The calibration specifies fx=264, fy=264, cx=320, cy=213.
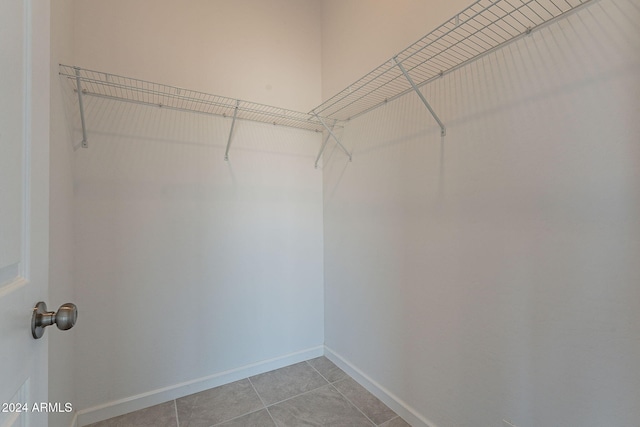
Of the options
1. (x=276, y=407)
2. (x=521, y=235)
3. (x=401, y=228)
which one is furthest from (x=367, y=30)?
(x=276, y=407)

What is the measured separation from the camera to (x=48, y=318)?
23.2 inches

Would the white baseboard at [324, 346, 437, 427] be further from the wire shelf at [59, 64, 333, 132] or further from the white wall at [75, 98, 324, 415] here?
the wire shelf at [59, 64, 333, 132]

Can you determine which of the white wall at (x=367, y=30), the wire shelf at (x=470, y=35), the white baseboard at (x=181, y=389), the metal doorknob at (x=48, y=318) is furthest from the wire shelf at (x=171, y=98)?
the white baseboard at (x=181, y=389)

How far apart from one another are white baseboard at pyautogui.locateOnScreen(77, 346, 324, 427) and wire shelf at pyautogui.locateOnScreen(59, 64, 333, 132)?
1.83 metres

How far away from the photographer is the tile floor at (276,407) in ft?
5.11

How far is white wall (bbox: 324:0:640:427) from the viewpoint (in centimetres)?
86

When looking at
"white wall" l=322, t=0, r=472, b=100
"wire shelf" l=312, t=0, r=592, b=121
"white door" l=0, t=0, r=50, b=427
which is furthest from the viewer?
"white wall" l=322, t=0, r=472, b=100

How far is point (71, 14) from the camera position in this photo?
1.45 m

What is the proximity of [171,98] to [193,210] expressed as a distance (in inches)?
29.7

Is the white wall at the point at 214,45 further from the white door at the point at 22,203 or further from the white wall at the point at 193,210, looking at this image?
the white door at the point at 22,203

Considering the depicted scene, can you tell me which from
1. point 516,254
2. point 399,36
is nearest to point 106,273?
point 516,254

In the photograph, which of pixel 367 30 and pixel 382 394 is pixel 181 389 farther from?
pixel 367 30

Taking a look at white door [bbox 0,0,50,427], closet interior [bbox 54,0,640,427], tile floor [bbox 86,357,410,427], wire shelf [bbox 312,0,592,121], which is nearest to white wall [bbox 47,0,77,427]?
closet interior [bbox 54,0,640,427]

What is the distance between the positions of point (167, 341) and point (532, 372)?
1.98 metres
